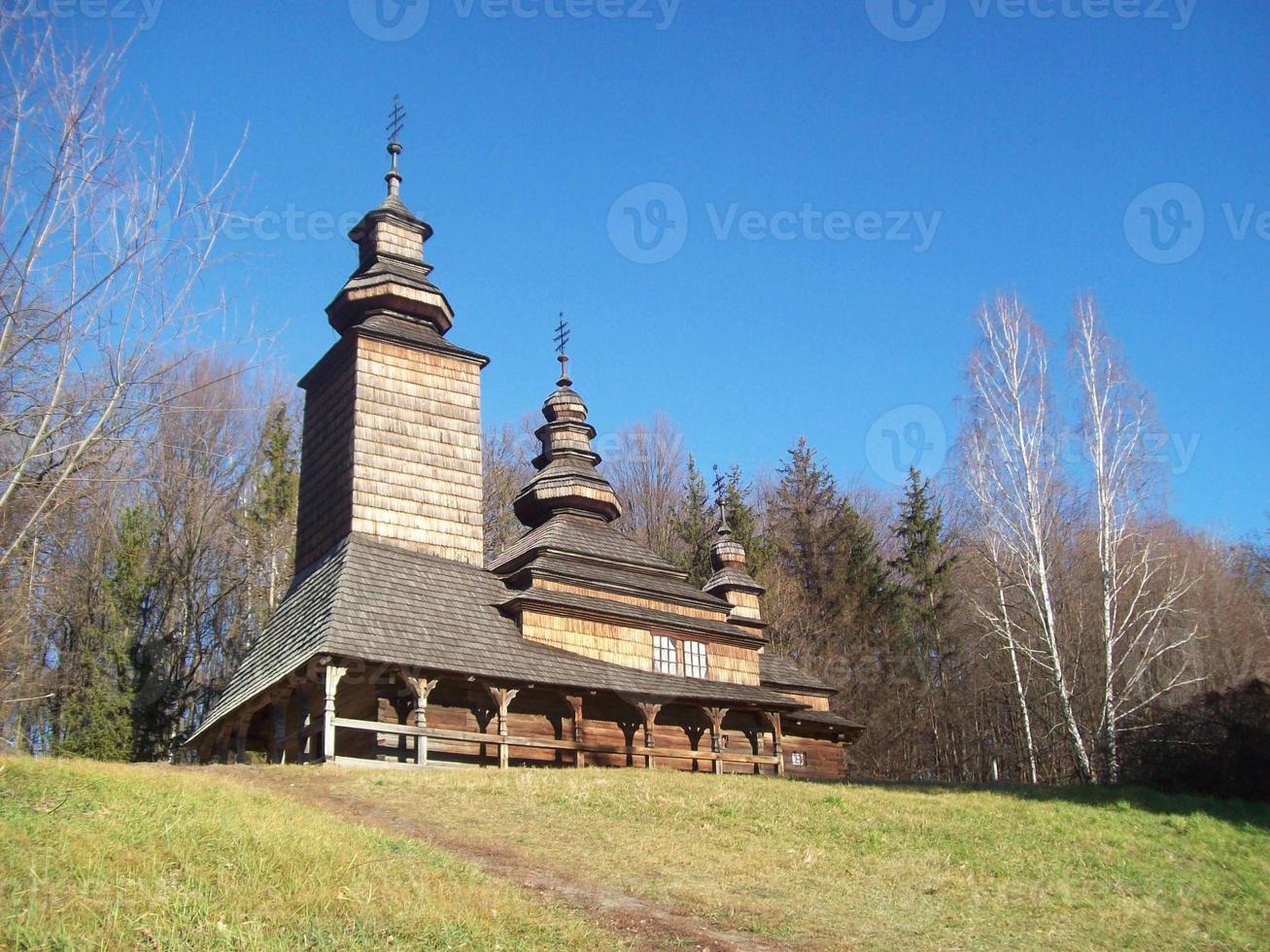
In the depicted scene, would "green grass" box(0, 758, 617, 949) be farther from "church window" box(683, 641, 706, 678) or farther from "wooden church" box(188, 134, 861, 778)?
"church window" box(683, 641, 706, 678)

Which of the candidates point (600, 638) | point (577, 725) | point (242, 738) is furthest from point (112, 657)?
point (600, 638)

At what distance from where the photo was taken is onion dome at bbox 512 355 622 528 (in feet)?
102

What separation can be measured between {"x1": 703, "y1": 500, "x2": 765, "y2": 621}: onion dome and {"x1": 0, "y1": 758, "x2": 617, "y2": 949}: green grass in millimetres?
23385

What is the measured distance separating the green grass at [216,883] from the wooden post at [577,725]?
12.7 m

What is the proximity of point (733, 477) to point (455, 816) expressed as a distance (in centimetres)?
3357

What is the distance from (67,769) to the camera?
11.3 m

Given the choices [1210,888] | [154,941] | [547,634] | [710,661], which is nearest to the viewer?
[154,941]

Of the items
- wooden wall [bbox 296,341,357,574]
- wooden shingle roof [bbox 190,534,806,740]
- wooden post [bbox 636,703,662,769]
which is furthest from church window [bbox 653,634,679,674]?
wooden wall [bbox 296,341,357,574]

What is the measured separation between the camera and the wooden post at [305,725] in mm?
21062

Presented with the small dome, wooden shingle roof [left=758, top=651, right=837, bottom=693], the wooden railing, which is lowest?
the wooden railing

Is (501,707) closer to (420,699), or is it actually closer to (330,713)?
(420,699)

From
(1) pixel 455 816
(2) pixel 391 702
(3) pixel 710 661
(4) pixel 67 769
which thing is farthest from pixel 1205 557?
(4) pixel 67 769

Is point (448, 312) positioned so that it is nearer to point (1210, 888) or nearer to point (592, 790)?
point (592, 790)

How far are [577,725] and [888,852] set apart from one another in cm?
1015
